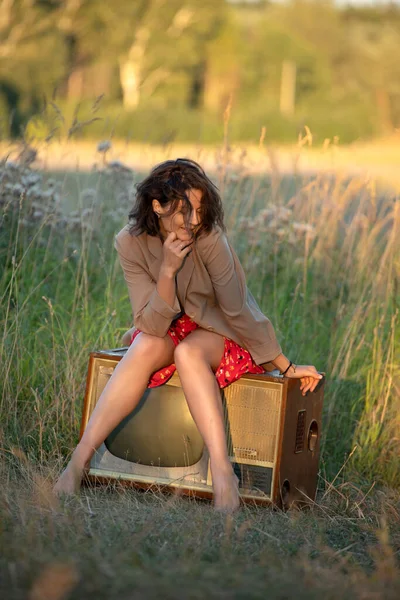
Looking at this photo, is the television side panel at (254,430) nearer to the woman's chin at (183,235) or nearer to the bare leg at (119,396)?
the bare leg at (119,396)

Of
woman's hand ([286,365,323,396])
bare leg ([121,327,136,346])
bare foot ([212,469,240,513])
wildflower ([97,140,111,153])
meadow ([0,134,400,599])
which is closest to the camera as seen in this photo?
meadow ([0,134,400,599])

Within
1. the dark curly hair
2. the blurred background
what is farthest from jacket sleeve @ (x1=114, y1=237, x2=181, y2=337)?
the blurred background

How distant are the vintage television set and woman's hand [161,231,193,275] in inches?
14.8

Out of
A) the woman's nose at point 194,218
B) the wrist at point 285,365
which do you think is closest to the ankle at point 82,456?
the wrist at point 285,365

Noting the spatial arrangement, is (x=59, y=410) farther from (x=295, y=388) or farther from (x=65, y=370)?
(x=295, y=388)

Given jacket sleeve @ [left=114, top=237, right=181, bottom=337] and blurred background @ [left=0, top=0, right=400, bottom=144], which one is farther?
blurred background @ [left=0, top=0, right=400, bottom=144]

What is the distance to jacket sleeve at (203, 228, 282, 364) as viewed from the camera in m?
2.77

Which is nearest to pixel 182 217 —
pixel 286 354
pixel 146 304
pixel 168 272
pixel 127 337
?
pixel 168 272

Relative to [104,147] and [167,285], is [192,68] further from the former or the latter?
[167,285]

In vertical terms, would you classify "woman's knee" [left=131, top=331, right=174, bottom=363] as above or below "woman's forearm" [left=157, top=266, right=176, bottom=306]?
below

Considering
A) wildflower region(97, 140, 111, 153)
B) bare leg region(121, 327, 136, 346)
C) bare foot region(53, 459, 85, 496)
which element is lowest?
bare foot region(53, 459, 85, 496)

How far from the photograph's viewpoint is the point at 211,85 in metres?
40.7

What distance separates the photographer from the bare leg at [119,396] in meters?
2.74

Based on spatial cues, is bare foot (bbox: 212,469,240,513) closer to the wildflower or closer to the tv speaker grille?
the tv speaker grille
